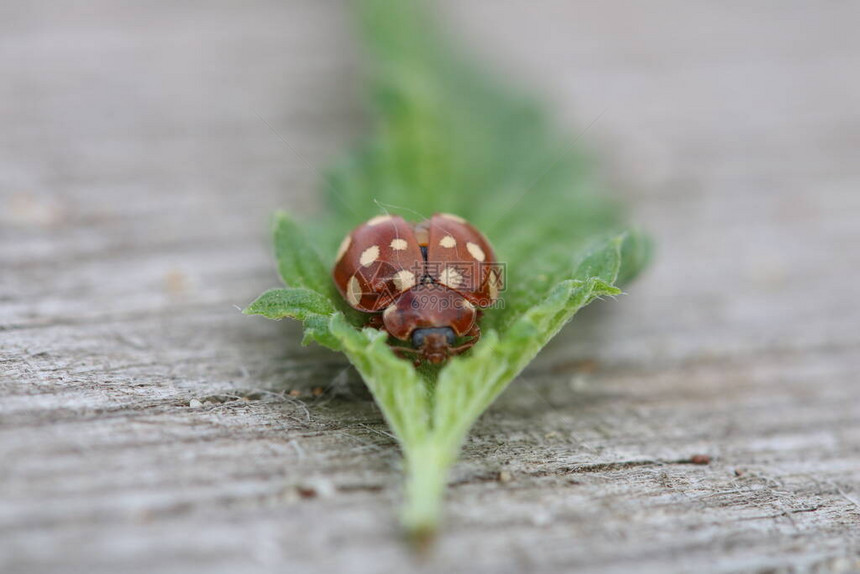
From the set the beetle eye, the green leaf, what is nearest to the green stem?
the green leaf

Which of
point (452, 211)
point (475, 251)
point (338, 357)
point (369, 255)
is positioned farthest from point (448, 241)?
point (452, 211)

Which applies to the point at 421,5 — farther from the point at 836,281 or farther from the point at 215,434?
the point at 215,434

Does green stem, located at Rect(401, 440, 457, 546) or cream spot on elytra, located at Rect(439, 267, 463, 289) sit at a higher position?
cream spot on elytra, located at Rect(439, 267, 463, 289)

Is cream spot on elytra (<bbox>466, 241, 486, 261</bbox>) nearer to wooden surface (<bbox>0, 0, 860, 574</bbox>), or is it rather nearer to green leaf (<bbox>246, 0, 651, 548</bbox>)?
green leaf (<bbox>246, 0, 651, 548</bbox>)

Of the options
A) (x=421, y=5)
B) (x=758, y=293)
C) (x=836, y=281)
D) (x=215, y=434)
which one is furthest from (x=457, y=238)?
(x=421, y=5)

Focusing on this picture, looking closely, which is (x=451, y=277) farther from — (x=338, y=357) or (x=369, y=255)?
(x=338, y=357)

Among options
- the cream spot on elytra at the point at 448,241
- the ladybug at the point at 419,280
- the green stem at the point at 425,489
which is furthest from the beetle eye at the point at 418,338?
the green stem at the point at 425,489
